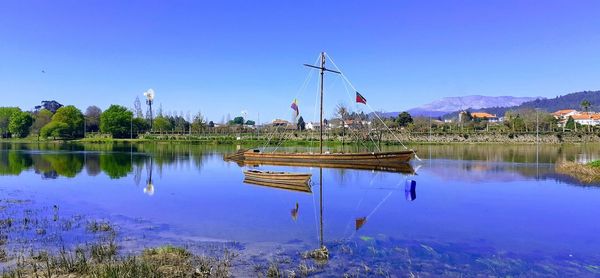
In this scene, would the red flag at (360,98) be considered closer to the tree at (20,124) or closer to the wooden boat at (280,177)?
the wooden boat at (280,177)

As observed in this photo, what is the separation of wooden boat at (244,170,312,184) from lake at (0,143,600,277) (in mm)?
906

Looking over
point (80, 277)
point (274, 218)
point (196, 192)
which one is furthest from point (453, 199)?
point (80, 277)

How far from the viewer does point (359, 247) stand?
12094mm

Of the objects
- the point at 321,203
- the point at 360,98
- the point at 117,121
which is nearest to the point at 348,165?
the point at 360,98

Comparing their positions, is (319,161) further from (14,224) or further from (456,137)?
(456,137)

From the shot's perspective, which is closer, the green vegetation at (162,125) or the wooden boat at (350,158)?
the wooden boat at (350,158)

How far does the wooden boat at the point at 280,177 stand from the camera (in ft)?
81.6

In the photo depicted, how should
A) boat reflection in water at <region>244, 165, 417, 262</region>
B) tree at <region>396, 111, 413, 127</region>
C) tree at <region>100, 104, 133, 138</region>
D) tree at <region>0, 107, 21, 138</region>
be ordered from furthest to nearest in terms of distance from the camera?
tree at <region>0, 107, 21, 138</region>, tree at <region>100, 104, 133, 138</region>, tree at <region>396, 111, 413, 127</region>, boat reflection in water at <region>244, 165, 417, 262</region>

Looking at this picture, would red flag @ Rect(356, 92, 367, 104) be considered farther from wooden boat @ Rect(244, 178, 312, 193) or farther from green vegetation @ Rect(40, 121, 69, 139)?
green vegetation @ Rect(40, 121, 69, 139)

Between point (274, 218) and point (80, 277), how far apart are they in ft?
27.0

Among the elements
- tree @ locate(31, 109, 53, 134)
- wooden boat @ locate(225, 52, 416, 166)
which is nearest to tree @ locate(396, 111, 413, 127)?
wooden boat @ locate(225, 52, 416, 166)

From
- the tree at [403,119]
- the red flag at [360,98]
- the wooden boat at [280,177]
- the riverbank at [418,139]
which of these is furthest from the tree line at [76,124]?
the wooden boat at [280,177]

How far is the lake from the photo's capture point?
35.9ft

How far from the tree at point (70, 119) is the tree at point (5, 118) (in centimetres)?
1483
